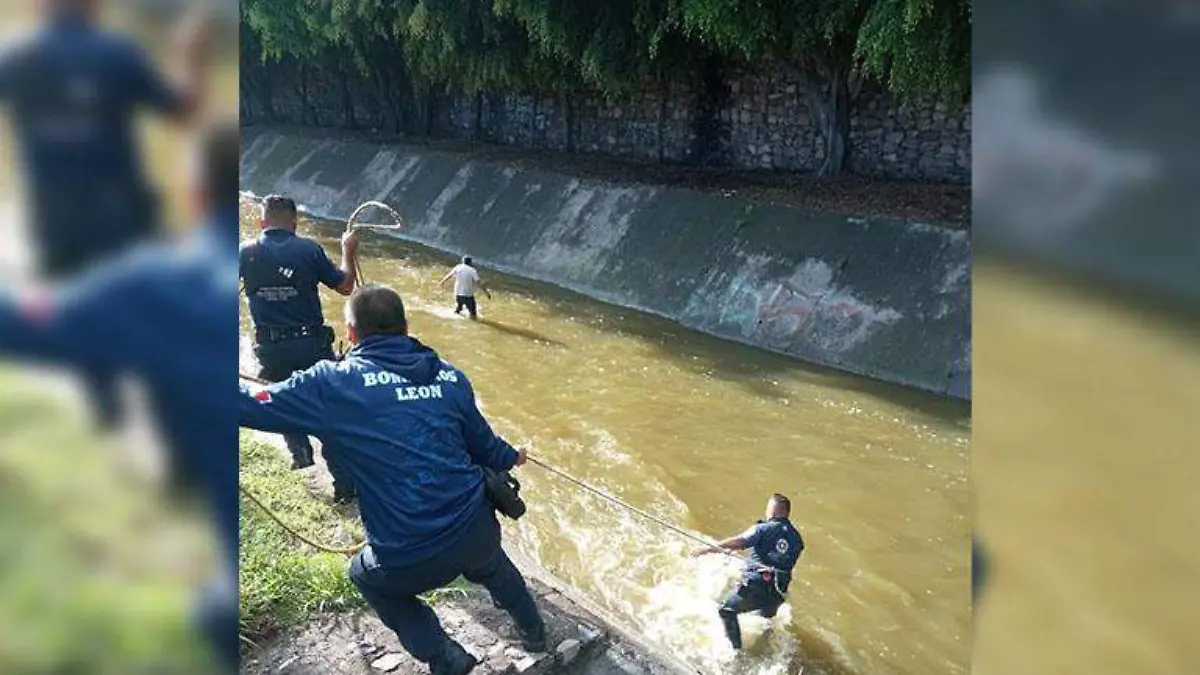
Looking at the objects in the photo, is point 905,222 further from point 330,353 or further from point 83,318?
point 83,318

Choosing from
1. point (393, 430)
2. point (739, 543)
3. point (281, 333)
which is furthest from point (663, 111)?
point (393, 430)

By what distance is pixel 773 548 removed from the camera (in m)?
6.64

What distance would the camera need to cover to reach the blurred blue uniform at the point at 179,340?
1.36 meters

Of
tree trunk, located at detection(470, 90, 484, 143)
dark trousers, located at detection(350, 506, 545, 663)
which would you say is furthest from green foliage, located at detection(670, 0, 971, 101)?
tree trunk, located at detection(470, 90, 484, 143)

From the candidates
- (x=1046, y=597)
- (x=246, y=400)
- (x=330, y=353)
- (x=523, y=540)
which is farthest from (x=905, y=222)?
(x=1046, y=597)

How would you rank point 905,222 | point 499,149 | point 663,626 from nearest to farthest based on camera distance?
point 663,626 < point 905,222 < point 499,149

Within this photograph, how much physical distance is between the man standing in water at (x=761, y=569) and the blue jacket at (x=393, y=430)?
2.61 metres

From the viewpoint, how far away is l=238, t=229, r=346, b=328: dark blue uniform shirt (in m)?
6.68

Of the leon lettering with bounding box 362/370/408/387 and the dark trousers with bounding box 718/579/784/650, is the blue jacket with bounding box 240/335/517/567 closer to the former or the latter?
the leon lettering with bounding box 362/370/408/387

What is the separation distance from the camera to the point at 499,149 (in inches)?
957

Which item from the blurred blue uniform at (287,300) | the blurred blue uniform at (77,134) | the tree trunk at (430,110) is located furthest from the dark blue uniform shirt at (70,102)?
the tree trunk at (430,110)

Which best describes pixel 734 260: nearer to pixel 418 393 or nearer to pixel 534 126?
pixel 534 126

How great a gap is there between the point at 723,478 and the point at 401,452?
17.6 feet

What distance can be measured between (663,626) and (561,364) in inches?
246
